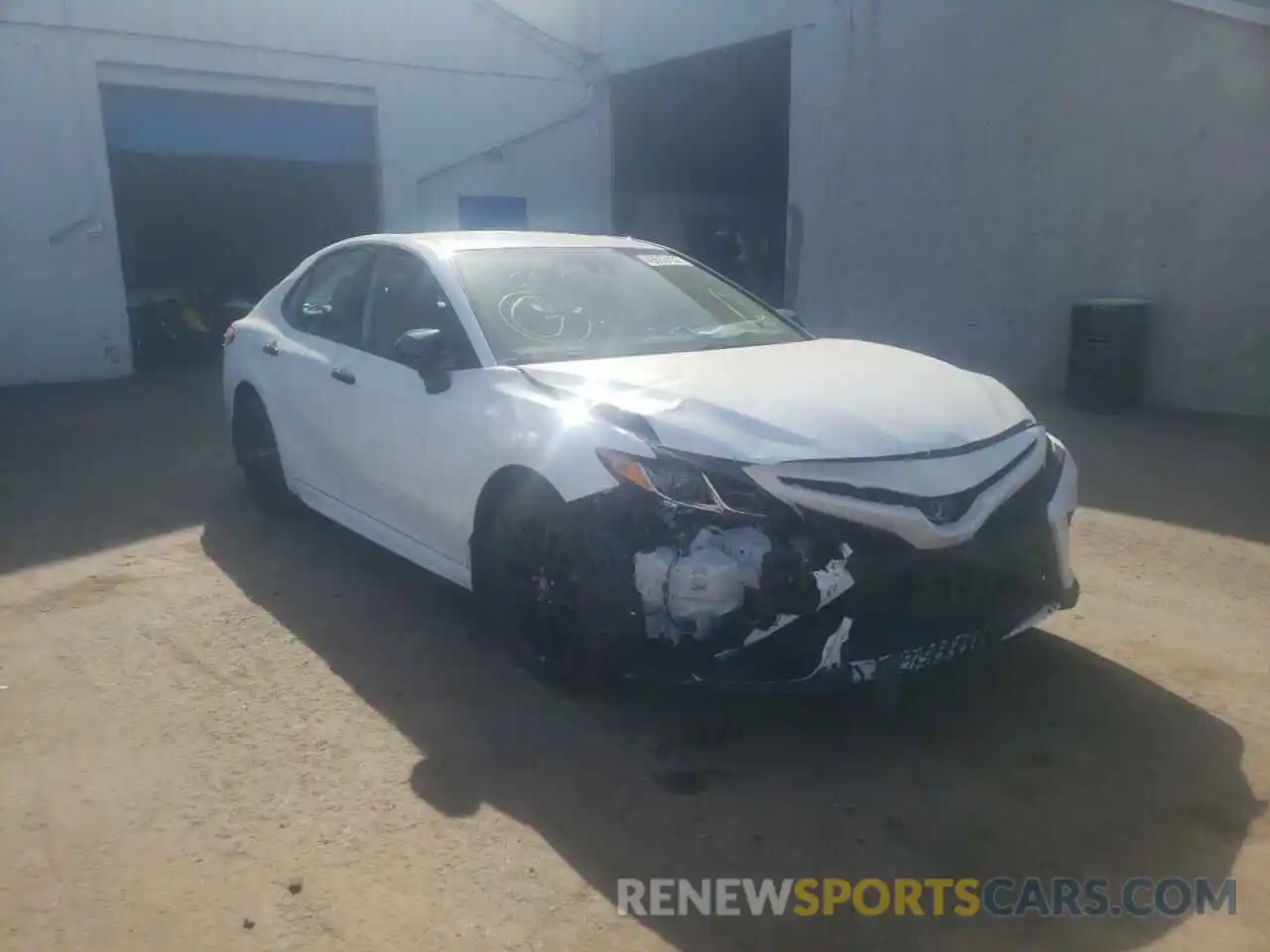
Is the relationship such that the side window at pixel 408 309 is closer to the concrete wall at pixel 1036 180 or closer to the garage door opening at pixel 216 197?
the concrete wall at pixel 1036 180

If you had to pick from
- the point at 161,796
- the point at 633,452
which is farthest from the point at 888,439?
the point at 161,796

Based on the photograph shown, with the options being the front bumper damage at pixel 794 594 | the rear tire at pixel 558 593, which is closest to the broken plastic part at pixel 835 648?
the front bumper damage at pixel 794 594

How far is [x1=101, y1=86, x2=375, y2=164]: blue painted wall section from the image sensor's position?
11.9 meters

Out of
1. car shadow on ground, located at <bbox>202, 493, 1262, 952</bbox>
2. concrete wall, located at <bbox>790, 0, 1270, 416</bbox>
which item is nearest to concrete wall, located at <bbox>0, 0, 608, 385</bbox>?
concrete wall, located at <bbox>790, 0, 1270, 416</bbox>

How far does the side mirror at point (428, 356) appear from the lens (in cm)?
405

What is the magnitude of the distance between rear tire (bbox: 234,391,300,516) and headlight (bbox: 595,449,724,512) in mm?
2970

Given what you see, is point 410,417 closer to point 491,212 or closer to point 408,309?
point 408,309

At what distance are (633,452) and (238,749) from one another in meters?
1.60

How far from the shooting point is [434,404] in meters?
4.16

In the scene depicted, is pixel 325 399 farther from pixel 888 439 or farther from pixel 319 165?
pixel 319 165

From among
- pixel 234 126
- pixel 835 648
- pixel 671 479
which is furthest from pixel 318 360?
pixel 234 126

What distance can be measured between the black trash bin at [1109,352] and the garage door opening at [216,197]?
8.83 metres

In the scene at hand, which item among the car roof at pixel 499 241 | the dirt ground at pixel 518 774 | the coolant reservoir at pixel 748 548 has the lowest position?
the dirt ground at pixel 518 774

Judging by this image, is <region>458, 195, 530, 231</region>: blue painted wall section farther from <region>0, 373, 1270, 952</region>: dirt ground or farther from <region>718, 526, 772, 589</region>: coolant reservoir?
<region>718, 526, 772, 589</region>: coolant reservoir
